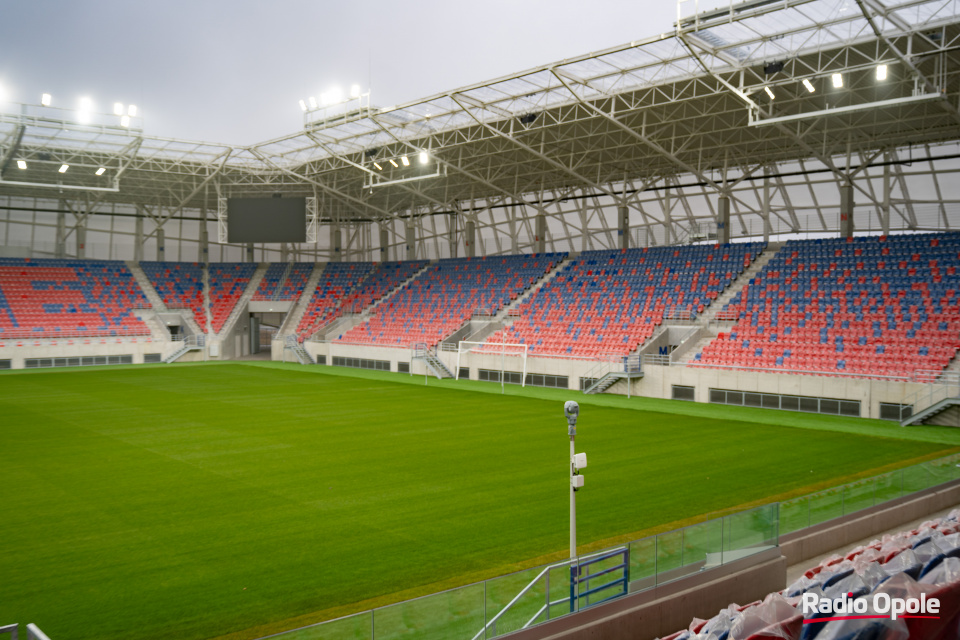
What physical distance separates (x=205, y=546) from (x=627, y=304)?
93.6 ft

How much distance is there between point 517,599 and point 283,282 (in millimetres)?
50428

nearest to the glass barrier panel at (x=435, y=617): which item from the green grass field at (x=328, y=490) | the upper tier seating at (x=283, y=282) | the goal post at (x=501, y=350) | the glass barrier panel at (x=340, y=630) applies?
the glass barrier panel at (x=340, y=630)

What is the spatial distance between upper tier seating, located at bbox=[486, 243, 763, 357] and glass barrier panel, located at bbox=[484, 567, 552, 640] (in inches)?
1015

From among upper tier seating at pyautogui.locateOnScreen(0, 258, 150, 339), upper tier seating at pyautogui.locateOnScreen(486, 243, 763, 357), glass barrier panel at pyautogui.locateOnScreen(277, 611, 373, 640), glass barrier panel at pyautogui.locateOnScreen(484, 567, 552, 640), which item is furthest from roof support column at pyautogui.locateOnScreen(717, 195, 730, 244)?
upper tier seating at pyautogui.locateOnScreen(0, 258, 150, 339)

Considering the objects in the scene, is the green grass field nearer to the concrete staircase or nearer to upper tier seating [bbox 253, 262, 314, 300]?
the concrete staircase

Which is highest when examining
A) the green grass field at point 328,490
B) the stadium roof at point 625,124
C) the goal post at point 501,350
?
the stadium roof at point 625,124

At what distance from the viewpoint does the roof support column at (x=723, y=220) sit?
127 ft

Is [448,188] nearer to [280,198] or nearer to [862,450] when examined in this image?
[280,198]

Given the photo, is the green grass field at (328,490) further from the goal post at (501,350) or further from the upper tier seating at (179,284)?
the upper tier seating at (179,284)

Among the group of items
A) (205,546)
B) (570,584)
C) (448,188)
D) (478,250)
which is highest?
(448,188)

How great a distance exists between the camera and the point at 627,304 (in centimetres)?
3691

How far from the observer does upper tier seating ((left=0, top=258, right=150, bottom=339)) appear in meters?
44.6

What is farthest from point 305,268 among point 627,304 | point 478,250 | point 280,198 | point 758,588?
point 758,588

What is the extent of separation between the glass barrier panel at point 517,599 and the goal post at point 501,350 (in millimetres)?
26395
